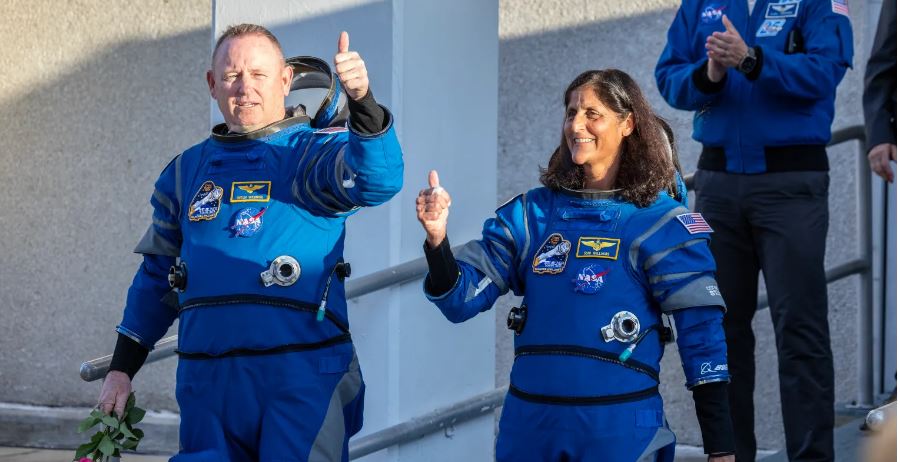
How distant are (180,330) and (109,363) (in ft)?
1.61

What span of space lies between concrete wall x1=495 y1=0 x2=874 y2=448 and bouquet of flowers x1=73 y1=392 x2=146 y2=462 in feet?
8.79

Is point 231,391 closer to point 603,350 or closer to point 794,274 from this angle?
point 603,350

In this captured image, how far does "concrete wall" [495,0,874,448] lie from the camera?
210 inches

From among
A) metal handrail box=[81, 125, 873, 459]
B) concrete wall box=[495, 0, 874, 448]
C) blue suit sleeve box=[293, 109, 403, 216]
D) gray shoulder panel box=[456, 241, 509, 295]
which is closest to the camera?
blue suit sleeve box=[293, 109, 403, 216]

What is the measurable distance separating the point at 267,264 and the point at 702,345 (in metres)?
1.01

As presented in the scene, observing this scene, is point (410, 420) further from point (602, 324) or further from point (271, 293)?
point (602, 324)

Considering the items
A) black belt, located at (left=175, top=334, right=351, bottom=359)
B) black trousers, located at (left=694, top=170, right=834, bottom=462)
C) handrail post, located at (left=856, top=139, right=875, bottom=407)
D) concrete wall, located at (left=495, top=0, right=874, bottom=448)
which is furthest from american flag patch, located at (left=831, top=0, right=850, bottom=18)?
black belt, located at (left=175, top=334, right=351, bottom=359)

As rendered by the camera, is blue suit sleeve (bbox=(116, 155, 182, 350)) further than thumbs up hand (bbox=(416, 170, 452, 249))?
Yes

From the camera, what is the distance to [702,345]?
2.99 metres

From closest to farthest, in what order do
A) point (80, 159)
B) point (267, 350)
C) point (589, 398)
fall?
point (589, 398), point (267, 350), point (80, 159)

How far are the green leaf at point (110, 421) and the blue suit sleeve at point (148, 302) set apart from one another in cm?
21

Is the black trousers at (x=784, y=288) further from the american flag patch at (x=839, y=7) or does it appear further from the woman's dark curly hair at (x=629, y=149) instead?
the woman's dark curly hair at (x=629, y=149)

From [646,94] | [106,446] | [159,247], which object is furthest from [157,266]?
[646,94]

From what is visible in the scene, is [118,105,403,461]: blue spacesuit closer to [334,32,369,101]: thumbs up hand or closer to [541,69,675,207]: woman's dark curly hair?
[334,32,369,101]: thumbs up hand
